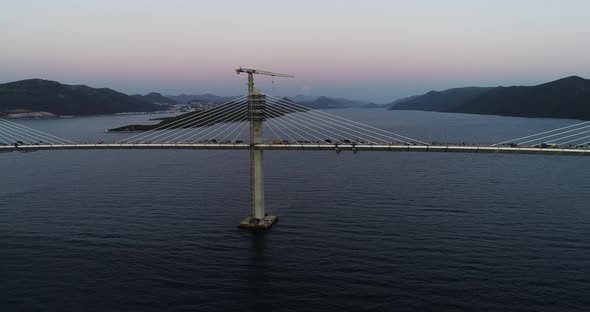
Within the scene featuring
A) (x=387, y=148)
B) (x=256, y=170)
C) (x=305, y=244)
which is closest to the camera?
(x=305, y=244)

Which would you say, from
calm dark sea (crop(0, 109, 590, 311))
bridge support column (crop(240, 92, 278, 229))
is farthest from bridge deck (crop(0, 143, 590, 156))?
calm dark sea (crop(0, 109, 590, 311))

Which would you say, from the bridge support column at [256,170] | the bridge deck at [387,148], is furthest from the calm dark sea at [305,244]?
the bridge deck at [387,148]

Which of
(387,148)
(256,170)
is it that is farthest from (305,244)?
(387,148)

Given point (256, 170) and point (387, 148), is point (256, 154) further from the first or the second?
point (387, 148)

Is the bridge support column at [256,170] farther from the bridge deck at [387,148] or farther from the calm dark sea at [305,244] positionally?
the calm dark sea at [305,244]

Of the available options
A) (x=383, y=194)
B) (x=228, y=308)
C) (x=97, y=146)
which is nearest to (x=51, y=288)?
(x=228, y=308)

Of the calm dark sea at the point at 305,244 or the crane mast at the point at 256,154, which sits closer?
the calm dark sea at the point at 305,244
